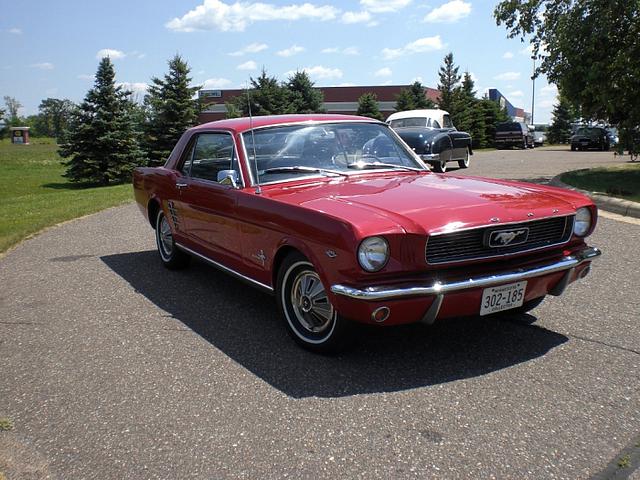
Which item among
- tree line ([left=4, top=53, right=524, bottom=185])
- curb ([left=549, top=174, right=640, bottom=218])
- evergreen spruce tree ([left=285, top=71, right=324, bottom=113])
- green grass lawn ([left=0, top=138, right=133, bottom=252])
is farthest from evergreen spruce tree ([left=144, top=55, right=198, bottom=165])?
curb ([left=549, top=174, right=640, bottom=218])

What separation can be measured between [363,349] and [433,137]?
13.2 m

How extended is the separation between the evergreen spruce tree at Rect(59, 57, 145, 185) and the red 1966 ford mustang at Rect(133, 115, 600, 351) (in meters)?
17.0

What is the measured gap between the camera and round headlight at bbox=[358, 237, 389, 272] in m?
3.45

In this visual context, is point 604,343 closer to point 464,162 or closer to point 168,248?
point 168,248

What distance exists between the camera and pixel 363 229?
135 inches

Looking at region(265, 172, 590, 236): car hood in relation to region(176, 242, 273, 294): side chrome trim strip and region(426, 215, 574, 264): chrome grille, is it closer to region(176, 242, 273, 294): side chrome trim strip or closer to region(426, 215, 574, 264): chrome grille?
region(426, 215, 574, 264): chrome grille

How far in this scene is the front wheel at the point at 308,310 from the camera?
12.7 ft

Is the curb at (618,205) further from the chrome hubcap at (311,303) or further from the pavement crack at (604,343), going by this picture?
the chrome hubcap at (311,303)

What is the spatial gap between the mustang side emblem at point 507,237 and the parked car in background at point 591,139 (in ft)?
114

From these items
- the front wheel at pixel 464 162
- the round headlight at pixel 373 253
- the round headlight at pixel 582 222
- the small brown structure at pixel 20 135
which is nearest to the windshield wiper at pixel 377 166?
the round headlight at pixel 582 222

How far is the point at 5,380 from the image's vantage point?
3.85 meters

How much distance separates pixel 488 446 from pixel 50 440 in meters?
2.15

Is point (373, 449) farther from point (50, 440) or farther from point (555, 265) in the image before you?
point (555, 265)

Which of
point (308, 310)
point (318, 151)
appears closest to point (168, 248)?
point (318, 151)
